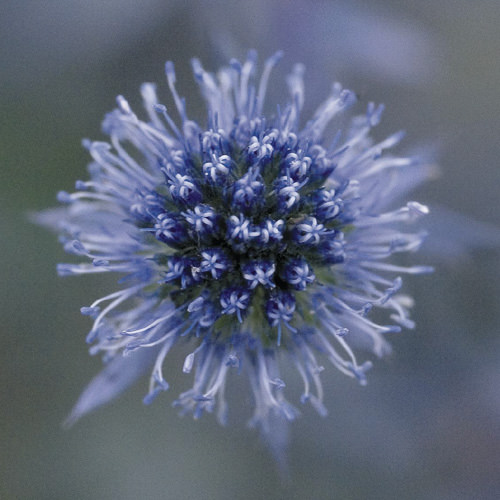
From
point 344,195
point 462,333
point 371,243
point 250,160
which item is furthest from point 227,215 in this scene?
point 462,333

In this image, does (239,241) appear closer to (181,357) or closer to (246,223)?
(246,223)

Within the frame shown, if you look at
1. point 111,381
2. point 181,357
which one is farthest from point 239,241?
point 181,357

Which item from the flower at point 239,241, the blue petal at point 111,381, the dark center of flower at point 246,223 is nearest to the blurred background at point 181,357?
the flower at point 239,241

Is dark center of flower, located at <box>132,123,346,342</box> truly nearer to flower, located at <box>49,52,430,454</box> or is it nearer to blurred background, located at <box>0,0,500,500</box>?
flower, located at <box>49,52,430,454</box>

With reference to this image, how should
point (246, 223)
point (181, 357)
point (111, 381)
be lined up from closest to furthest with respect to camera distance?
point (246, 223)
point (111, 381)
point (181, 357)

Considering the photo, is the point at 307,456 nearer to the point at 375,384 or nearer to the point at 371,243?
the point at 375,384

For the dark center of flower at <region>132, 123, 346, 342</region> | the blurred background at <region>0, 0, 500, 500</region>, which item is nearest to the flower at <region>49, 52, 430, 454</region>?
the dark center of flower at <region>132, 123, 346, 342</region>
